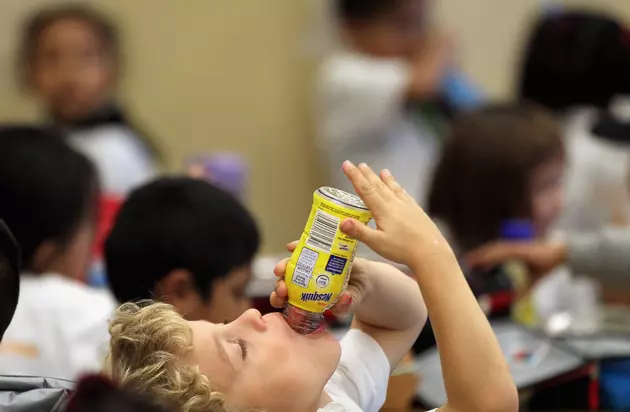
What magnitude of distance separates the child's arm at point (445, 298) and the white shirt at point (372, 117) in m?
1.62

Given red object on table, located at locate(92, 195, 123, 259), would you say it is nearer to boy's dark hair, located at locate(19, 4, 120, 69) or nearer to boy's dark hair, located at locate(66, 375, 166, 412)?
boy's dark hair, located at locate(19, 4, 120, 69)

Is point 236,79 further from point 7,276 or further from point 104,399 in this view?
point 104,399

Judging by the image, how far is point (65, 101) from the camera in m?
2.71

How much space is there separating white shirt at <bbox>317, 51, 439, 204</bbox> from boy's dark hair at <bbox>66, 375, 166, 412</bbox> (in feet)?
6.30

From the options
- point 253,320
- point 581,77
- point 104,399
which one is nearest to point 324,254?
point 253,320

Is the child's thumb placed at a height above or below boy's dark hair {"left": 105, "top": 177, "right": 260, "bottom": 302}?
above

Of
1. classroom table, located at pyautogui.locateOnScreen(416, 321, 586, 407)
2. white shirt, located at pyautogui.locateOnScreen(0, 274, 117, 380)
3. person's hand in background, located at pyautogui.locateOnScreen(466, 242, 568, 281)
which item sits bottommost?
white shirt, located at pyautogui.locateOnScreen(0, 274, 117, 380)

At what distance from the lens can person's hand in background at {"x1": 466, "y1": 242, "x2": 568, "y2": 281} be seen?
171cm

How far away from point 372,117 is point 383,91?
0.08 metres

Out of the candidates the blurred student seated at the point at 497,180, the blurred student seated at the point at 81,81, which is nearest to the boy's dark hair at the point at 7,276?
the blurred student seated at the point at 497,180

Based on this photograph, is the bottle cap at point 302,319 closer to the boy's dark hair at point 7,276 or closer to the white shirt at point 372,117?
the boy's dark hair at point 7,276

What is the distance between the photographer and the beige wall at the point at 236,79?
9.81 ft

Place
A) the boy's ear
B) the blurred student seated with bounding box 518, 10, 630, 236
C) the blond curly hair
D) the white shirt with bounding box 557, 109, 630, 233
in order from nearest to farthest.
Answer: the blond curly hair, the boy's ear, the white shirt with bounding box 557, 109, 630, 233, the blurred student seated with bounding box 518, 10, 630, 236

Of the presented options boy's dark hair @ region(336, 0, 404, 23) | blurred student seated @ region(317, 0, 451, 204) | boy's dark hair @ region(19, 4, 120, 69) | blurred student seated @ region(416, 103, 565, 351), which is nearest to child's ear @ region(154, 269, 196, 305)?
blurred student seated @ region(416, 103, 565, 351)
